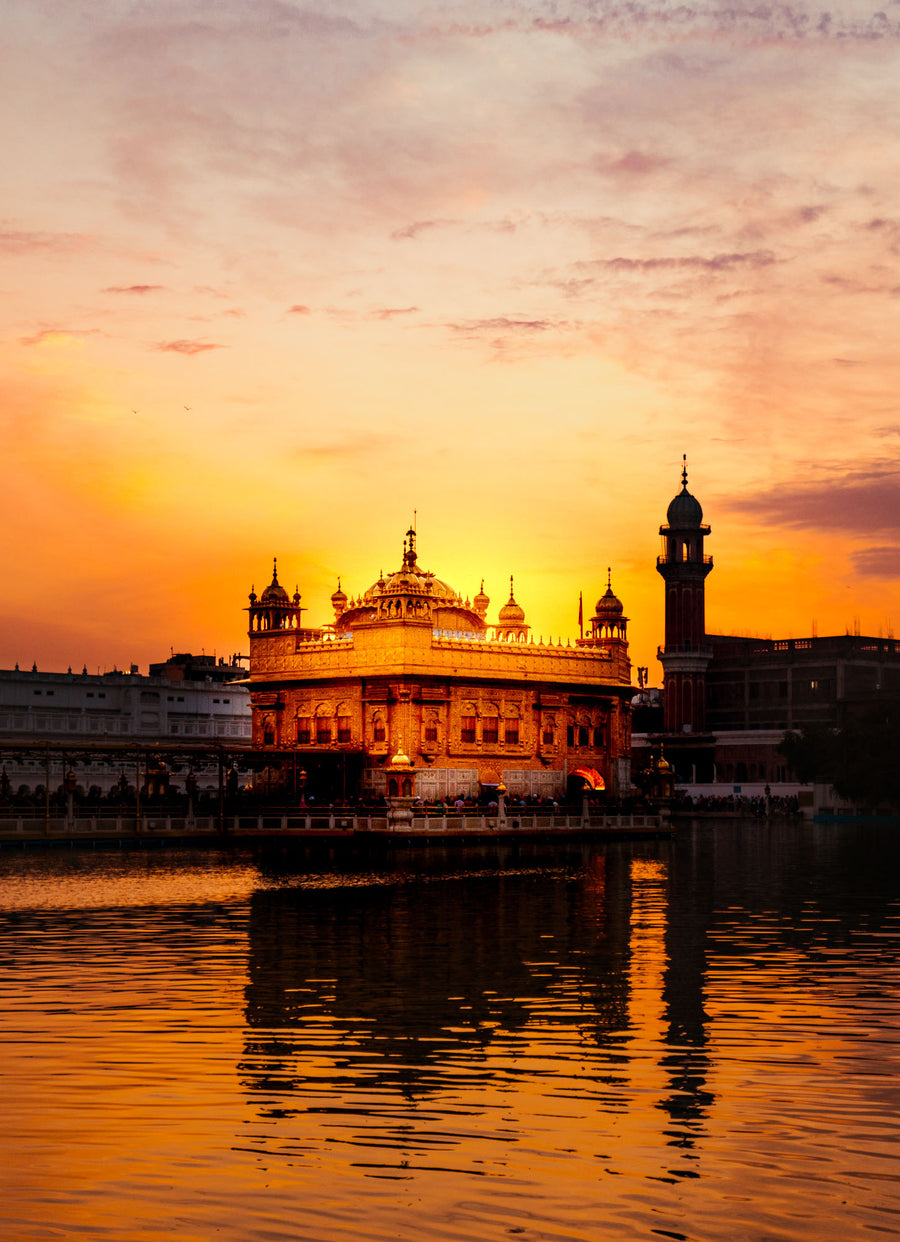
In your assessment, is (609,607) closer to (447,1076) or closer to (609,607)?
(609,607)

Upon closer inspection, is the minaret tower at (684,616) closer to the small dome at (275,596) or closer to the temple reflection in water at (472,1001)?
the small dome at (275,596)

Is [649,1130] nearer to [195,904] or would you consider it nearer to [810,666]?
[195,904]

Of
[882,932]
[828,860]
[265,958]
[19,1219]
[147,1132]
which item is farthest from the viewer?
[828,860]

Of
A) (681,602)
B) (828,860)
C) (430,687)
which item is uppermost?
(681,602)

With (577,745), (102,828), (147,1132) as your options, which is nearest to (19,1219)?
(147,1132)

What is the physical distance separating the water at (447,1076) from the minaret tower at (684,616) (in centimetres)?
10229

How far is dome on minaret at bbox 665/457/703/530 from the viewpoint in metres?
138

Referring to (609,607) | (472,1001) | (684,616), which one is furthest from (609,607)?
(472,1001)

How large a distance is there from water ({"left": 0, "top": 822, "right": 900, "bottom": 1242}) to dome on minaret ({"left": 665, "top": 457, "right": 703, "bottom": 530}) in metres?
103

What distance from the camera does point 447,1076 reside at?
16.7 meters

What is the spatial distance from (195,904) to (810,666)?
10079 centimetres

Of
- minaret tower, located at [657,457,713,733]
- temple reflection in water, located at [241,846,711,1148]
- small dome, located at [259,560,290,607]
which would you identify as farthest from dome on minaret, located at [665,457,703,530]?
temple reflection in water, located at [241,846,711,1148]

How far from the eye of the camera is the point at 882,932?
104 feet

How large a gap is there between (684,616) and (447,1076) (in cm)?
12229
